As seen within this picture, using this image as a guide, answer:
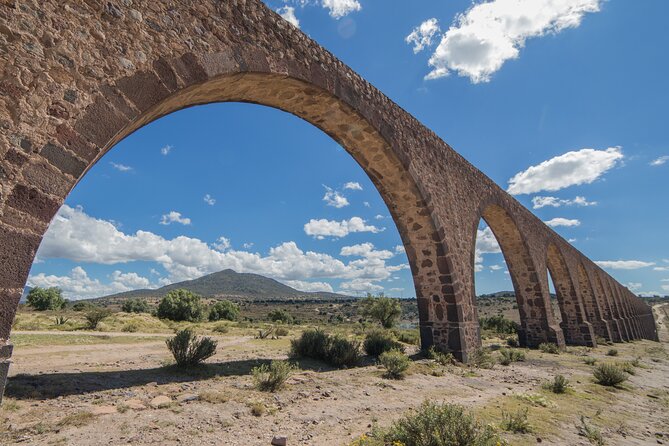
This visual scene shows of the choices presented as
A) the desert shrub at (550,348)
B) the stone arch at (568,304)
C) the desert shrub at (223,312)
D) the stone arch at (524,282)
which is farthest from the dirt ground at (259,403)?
the desert shrub at (223,312)

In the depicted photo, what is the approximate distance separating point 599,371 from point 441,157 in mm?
6110

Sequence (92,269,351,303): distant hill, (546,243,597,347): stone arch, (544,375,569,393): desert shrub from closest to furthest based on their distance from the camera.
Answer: (544,375,569,393): desert shrub, (546,243,597,347): stone arch, (92,269,351,303): distant hill

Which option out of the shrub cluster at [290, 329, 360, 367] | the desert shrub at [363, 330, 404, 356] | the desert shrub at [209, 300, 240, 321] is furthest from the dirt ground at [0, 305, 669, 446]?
the desert shrub at [209, 300, 240, 321]

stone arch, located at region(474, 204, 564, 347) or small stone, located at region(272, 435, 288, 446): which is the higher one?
stone arch, located at region(474, 204, 564, 347)

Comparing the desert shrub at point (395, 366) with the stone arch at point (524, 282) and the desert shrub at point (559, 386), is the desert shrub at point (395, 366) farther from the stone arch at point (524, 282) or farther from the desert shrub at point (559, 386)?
the stone arch at point (524, 282)

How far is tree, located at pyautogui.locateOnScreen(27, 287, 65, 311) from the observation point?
106ft

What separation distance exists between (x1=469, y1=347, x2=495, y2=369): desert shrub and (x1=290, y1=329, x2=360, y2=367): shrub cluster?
9.50 ft

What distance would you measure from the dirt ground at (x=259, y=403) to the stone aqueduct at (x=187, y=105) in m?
0.96

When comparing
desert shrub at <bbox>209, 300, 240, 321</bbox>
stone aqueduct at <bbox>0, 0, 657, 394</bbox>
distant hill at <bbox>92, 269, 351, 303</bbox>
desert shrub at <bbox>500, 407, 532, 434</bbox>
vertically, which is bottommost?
desert shrub at <bbox>500, 407, 532, 434</bbox>

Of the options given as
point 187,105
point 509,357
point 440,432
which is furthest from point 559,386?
point 187,105

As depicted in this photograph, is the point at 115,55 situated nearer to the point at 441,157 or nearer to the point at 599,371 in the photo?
the point at 441,157

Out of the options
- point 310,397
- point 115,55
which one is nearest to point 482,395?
point 310,397

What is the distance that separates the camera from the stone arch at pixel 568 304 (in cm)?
1612

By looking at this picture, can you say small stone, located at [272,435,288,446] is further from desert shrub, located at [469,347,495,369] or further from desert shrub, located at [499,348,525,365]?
desert shrub, located at [499,348,525,365]
